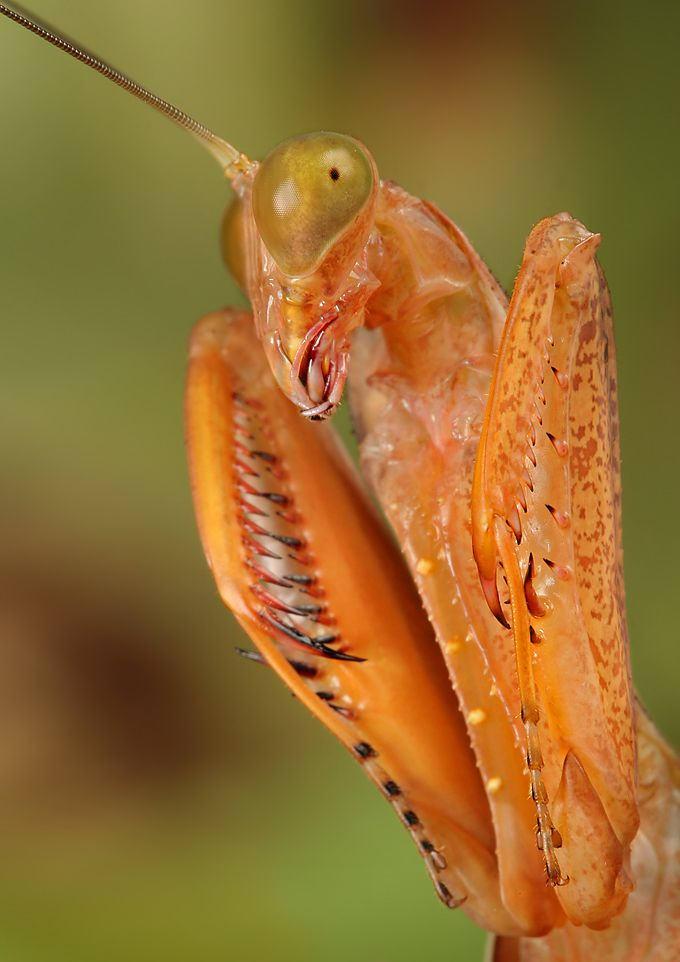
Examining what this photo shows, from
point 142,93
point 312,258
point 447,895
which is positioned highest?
point 142,93

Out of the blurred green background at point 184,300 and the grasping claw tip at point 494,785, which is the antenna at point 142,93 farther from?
the blurred green background at point 184,300

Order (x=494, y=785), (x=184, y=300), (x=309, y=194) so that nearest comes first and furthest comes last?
1. (x=309, y=194)
2. (x=494, y=785)
3. (x=184, y=300)

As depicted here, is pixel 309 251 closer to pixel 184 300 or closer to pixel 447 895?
pixel 447 895

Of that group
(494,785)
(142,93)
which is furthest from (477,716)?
(142,93)

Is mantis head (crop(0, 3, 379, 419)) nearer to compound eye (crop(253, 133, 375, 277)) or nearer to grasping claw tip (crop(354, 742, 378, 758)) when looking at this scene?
compound eye (crop(253, 133, 375, 277))

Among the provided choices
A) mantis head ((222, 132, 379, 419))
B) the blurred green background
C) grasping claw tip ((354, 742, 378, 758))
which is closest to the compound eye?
mantis head ((222, 132, 379, 419))

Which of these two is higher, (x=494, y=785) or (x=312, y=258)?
(x=312, y=258)

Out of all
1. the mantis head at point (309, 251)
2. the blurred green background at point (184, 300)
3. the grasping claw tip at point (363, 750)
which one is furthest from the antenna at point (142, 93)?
the blurred green background at point (184, 300)
